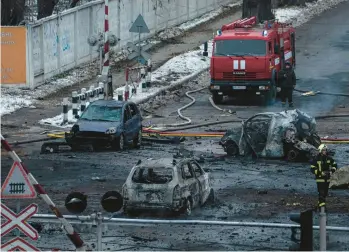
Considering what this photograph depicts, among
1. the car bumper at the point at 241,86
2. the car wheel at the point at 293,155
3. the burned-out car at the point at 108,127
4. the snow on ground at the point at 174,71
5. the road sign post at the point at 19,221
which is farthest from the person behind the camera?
the car bumper at the point at 241,86

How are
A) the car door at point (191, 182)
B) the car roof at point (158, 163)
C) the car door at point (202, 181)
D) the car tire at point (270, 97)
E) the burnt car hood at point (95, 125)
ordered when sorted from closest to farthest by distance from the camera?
the car roof at point (158, 163)
the car door at point (191, 182)
the car door at point (202, 181)
the burnt car hood at point (95, 125)
the car tire at point (270, 97)

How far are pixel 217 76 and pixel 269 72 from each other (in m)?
1.93

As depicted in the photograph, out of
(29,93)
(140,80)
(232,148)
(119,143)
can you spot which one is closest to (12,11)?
(29,93)

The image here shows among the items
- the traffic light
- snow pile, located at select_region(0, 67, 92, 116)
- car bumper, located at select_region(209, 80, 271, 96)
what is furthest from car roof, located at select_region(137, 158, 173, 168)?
car bumper, located at select_region(209, 80, 271, 96)

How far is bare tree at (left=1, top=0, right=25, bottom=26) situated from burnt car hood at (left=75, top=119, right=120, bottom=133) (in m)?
13.7

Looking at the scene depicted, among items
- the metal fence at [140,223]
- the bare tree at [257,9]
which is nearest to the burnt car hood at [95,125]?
the metal fence at [140,223]

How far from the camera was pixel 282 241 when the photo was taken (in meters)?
18.1

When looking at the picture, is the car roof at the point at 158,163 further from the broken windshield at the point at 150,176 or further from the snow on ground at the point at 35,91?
the snow on ground at the point at 35,91

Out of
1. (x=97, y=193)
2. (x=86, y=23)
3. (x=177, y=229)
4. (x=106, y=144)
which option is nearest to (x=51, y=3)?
(x=86, y=23)

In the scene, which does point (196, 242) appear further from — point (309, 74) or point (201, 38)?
point (201, 38)

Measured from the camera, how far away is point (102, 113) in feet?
102

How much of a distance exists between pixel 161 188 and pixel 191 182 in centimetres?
90

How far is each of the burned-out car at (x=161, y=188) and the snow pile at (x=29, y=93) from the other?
15.2 metres

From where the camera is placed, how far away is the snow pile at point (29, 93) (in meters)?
37.1
